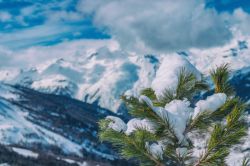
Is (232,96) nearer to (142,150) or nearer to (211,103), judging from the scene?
(211,103)

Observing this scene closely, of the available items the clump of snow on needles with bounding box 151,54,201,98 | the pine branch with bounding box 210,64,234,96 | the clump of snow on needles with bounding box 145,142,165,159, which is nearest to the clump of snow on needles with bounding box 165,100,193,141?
the clump of snow on needles with bounding box 145,142,165,159

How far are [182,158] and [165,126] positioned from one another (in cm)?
102

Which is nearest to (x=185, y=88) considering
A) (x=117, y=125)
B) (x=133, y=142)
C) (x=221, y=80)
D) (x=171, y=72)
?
(x=171, y=72)

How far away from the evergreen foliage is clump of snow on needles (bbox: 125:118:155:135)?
0.14 ft

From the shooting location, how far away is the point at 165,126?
48.3 ft

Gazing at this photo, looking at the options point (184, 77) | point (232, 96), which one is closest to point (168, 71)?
point (184, 77)

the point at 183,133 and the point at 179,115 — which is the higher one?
the point at 179,115

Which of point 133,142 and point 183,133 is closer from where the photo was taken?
point 133,142

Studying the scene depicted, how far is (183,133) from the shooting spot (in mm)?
15133

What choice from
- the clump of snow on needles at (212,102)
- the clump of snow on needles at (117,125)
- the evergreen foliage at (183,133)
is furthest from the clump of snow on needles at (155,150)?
the clump of snow on needles at (212,102)

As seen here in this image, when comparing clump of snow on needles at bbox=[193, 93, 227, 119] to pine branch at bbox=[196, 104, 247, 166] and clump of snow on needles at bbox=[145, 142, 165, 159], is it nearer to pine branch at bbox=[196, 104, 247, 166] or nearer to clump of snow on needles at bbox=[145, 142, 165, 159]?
pine branch at bbox=[196, 104, 247, 166]

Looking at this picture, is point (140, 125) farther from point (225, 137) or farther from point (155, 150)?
point (225, 137)

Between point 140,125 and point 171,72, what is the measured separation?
1.90 m

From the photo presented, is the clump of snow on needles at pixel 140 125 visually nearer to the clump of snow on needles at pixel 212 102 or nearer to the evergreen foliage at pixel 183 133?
the evergreen foliage at pixel 183 133
